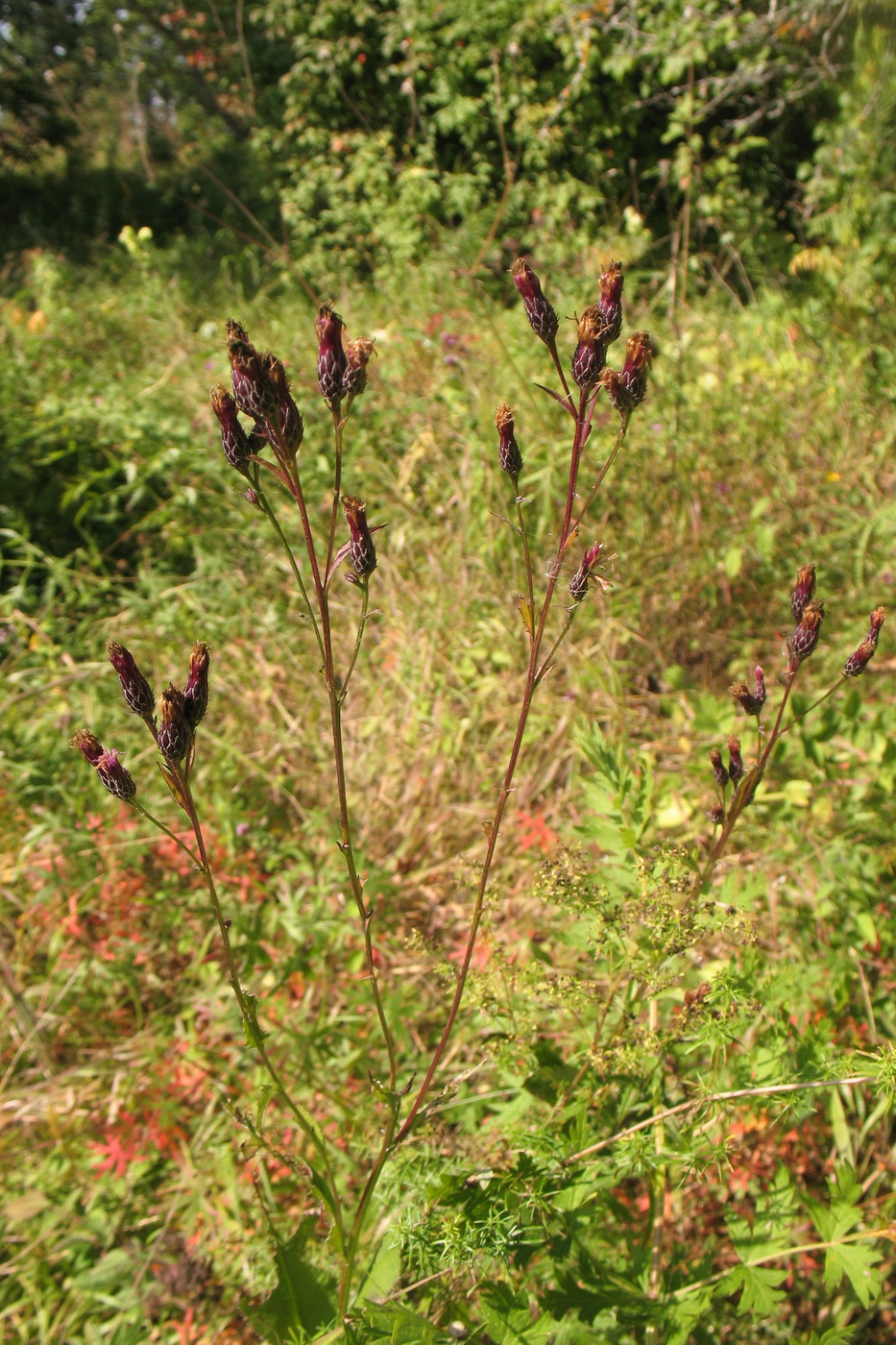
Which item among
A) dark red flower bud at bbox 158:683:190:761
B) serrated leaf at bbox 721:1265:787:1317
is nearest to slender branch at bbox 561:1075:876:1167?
serrated leaf at bbox 721:1265:787:1317

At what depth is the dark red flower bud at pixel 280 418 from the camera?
2.47 ft

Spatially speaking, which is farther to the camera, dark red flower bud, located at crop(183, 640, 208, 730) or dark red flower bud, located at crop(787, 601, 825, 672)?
dark red flower bud, located at crop(787, 601, 825, 672)

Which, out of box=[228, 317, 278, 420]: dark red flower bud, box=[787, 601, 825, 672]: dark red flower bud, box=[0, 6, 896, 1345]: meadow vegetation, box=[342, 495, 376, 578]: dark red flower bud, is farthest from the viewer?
box=[0, 6, 896, 1345]: meadow vegetation

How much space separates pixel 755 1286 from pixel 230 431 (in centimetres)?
113

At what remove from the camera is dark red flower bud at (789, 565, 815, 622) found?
39.6 inches

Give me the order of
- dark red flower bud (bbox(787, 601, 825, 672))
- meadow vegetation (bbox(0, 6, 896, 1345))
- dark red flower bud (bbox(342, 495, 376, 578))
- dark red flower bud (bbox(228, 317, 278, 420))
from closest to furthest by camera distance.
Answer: dark red flower bud (bbox(228, 317, 278, 420))
dark red flower bud (bbox(342, 495, 376, 578))
dark red flower bud (bbox(787, 601, 825, 672))
meadow vegetation (bbox(0, 6, 896, 1345))

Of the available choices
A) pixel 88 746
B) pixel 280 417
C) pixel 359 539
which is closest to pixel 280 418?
pixel 280 417

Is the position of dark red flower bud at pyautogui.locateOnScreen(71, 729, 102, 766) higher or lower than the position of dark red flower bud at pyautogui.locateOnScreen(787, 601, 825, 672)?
higher

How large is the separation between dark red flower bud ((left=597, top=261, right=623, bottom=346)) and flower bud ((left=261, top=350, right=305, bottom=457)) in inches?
11.7

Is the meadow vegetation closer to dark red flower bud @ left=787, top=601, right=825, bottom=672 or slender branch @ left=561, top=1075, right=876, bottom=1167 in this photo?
slender branch @ left=561, top=1075, right=876, bottom=1167

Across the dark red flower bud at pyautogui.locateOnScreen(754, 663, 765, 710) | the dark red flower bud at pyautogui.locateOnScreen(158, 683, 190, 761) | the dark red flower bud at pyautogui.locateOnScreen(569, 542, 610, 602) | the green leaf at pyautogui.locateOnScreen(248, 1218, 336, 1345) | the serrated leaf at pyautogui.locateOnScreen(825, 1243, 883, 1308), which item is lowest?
the serrated leaf at pyautogui.locateOnScreen(825, 1243, 883, 1308)

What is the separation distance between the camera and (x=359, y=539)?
0.84 m

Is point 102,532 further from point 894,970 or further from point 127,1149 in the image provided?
point 894,970

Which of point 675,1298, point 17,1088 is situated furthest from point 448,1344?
point 17,1088
